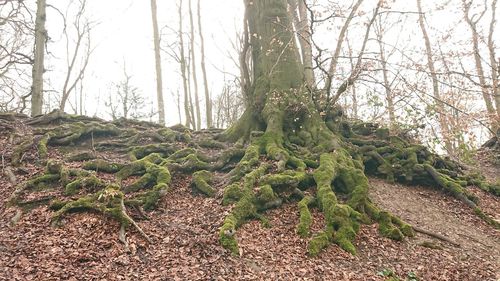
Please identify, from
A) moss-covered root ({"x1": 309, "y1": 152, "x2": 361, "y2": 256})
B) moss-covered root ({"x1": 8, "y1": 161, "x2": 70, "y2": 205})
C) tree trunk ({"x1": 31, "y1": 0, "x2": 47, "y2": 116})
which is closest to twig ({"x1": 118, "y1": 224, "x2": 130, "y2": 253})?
moss-covered root ({"x1": 8, "y1": 161, "x2": 70, "y2": 205})

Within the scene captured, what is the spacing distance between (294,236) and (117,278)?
286 cm

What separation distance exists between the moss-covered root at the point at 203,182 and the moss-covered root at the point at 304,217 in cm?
177

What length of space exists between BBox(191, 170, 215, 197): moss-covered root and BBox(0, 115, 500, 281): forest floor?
0.17 meters

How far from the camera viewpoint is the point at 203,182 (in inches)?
306

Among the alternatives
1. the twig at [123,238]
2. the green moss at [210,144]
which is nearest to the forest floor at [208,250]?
the twig at [123,238]

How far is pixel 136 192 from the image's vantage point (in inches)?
292

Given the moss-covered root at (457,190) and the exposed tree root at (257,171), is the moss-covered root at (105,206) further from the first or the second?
the moss-covered root at (457,190)

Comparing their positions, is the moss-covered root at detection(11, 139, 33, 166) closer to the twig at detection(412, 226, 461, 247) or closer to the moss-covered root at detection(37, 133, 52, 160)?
the moss-covered root at detection(37, 133, 52, 160)

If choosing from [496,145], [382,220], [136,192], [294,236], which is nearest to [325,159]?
[382,220]

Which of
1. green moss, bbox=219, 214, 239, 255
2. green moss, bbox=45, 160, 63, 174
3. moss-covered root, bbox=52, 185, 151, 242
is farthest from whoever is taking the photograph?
green moss, bbox=45, 160, 63, 174

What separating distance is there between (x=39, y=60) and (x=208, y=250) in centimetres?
941

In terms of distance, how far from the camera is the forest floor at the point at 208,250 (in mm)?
4953

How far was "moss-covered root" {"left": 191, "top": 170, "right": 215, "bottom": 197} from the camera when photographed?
24.8 feet

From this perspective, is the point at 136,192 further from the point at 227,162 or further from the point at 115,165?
the point at 227,162
